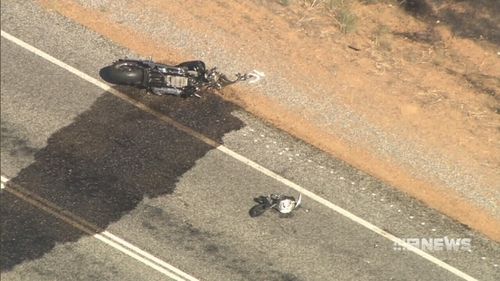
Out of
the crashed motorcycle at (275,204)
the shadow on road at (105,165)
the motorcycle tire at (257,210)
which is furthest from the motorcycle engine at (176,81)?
the motorcycle tire at (257,210)

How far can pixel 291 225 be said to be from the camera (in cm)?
1476

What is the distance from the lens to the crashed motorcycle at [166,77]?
15.6m

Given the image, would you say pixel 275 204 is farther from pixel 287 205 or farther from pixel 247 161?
pixel 247 161

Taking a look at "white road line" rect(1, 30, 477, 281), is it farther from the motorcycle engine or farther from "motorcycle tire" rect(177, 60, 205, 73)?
"motorcycle tire" rect(177, 60, 205, 73)

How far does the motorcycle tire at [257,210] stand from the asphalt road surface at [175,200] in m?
0.14

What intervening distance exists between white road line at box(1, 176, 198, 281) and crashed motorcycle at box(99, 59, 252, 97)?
368 cm

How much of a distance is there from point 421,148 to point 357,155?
66.9 inches

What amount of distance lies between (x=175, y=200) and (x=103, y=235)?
194cm

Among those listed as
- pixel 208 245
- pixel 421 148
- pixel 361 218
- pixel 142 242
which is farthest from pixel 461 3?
pixel 142 242

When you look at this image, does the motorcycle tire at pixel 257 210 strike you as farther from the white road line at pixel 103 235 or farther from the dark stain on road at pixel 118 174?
the white road line at pixel 103 235

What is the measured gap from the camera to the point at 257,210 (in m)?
14.8

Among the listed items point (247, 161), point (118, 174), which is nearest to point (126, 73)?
point (118, 174)

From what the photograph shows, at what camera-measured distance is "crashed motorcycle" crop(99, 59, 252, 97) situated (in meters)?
15.6

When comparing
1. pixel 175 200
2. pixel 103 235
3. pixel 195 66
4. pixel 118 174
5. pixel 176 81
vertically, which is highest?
pixel 195 66
